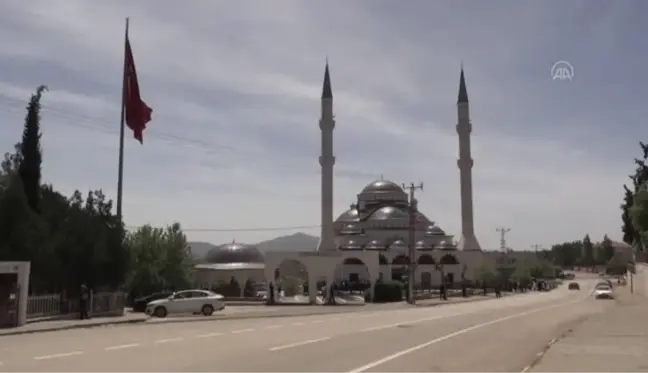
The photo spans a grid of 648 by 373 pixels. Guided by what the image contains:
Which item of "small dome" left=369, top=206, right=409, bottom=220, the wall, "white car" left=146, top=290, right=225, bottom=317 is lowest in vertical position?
"white car" left=146, top=290, right=225, bottom=317

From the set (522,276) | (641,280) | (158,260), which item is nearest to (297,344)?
(158,260)

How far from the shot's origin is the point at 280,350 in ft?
50.8

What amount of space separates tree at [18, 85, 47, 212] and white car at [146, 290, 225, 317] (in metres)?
7.23

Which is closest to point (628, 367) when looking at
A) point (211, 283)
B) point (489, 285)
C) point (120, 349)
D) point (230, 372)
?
point (230, 372)

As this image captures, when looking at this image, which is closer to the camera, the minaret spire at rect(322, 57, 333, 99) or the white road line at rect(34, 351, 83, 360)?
the white road line at rect(34, 351, 83, 360)

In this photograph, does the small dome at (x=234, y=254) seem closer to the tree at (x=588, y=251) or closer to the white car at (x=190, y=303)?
the white car at (x=190, y=303)

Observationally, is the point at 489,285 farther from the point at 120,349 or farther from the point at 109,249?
the point at 120,349

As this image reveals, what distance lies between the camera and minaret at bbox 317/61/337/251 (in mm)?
84062

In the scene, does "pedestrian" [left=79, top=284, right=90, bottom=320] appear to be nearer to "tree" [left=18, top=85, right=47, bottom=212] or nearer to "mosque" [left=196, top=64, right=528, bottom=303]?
"tree" [left=18, top=85, right=47, bottom=212]

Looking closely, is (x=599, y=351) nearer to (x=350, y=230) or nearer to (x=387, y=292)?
(x=387, y=292)

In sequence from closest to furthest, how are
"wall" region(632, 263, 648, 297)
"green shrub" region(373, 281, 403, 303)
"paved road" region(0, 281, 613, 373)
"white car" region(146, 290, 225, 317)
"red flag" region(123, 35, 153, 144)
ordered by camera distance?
1. "paved road" region(0, 281, 613, 373)
2. "red flag" region(123, 35, 153, 144)
3. "white car" region(146, 290, 225, 317)
4. "green shrub" region(373, 281, 403, 303)
5. "wall" region(632, 263, 648, 297)

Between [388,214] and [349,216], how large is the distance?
36.6 feet

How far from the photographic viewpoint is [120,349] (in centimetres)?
1505

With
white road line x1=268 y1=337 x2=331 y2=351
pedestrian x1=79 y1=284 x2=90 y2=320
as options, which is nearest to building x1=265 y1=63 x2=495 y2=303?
pedestrian x1=79 y1=284 x2=90 y2=320
